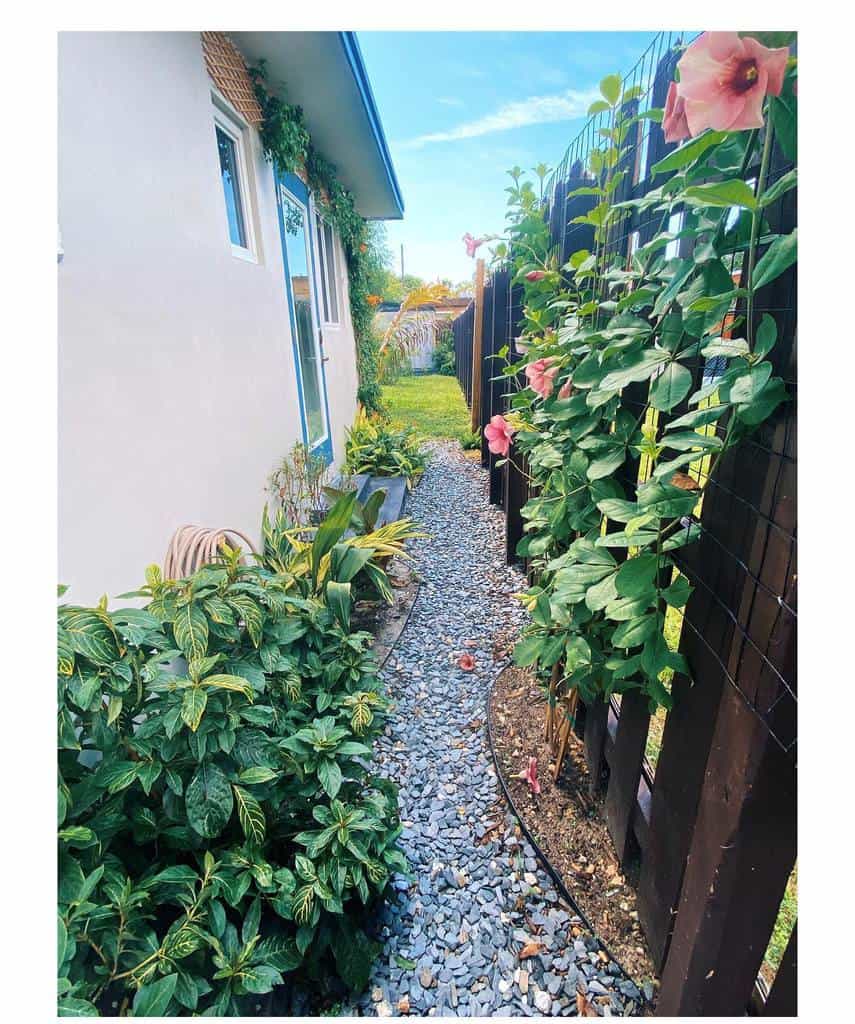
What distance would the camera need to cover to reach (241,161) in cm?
297

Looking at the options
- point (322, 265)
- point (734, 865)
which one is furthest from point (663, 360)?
point (322, 265)

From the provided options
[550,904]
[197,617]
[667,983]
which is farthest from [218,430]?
[667,983]

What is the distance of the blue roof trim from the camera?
256 centimetres

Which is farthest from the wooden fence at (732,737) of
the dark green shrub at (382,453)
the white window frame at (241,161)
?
the dark green shrub at (382,453)

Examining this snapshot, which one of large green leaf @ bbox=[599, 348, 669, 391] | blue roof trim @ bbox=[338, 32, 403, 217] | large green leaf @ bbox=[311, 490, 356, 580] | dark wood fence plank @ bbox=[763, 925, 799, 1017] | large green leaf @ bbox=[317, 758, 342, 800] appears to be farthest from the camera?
blue roof trim @ bbox=[338, 32, 403, 217]

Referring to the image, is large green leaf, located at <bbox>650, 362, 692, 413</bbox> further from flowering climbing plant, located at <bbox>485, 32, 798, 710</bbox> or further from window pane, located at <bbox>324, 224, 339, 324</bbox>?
window pane, located at <bbox>324, 224, 339, 324</bbox>

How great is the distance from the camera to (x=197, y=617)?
106 centimetres

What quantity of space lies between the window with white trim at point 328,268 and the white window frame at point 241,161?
1939 millimetres

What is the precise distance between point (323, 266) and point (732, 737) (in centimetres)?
556

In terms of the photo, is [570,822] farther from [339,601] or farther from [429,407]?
[429,407]

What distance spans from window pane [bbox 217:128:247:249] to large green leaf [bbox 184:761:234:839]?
9.06ft

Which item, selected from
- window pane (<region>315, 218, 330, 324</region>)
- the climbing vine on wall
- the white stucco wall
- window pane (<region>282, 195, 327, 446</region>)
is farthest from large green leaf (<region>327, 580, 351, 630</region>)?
window pane (<region>315, 218, 330, 324</region>)
